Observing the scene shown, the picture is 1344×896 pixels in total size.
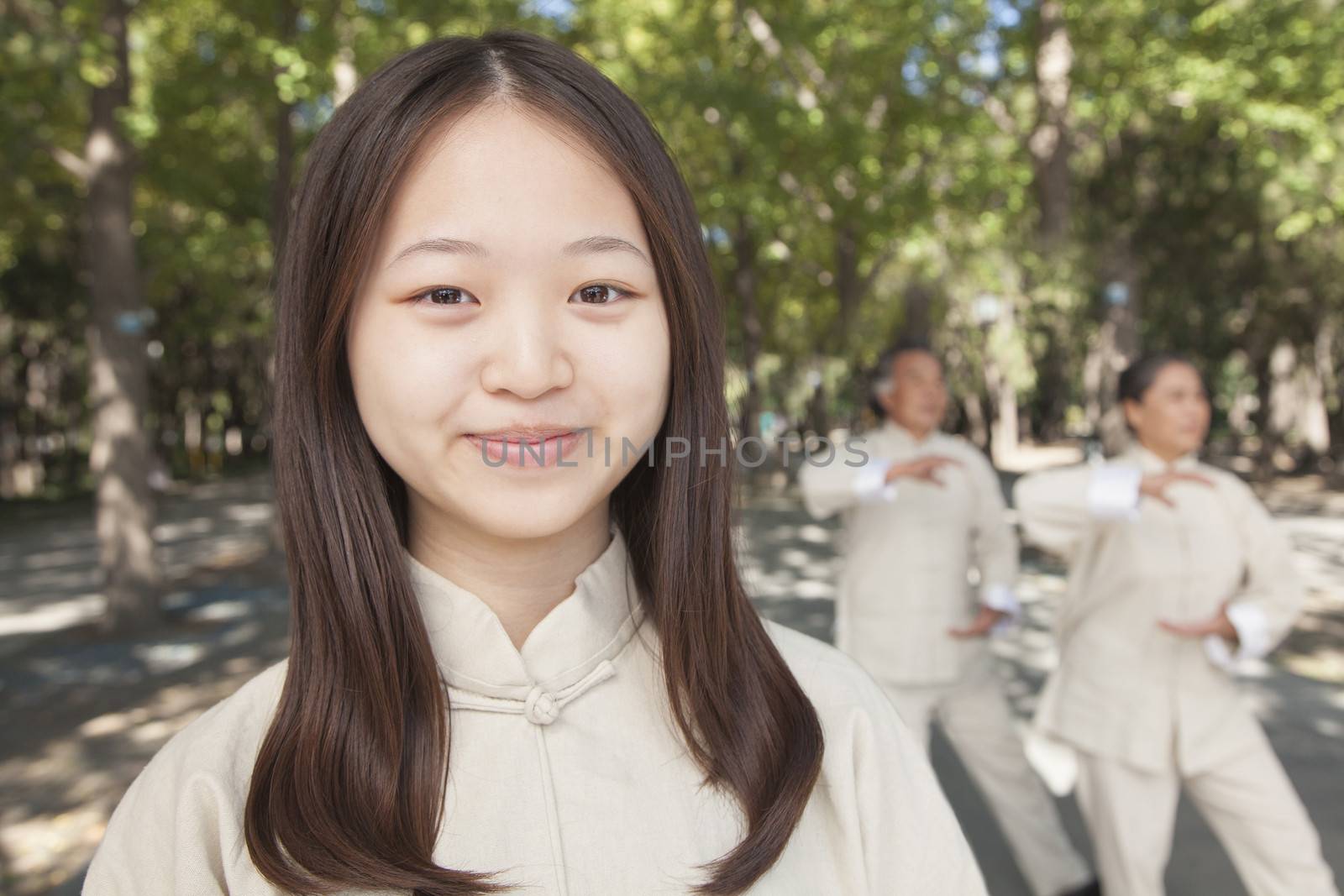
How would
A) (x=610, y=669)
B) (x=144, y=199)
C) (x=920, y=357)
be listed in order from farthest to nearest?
(x=144, y=199), (x=920, y=357), (x=610, y=669)

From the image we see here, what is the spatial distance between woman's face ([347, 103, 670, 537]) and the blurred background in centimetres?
103

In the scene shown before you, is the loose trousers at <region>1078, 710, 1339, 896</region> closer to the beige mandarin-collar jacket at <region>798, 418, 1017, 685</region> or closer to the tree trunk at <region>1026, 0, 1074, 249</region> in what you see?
the beige mandarin-collar jacket at <region>798, 418, 1017, 685</region>

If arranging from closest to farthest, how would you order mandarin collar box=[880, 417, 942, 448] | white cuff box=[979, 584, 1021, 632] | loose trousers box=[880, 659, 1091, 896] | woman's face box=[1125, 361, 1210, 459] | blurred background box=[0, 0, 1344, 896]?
1. woman's face box=[1125, 361, 1210, 459]
2. loose trousers box=[880, 659, 1091, 896]
3. white cuff box=[979, 584, 1021, 632]
4. mandarin collar box=[880, 417, 942, 448]
5. blurred background box=[0, 0, 1344, 896]

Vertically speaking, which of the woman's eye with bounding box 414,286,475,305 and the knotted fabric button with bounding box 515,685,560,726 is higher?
the woman's eye with bounding box 414,286,475,305

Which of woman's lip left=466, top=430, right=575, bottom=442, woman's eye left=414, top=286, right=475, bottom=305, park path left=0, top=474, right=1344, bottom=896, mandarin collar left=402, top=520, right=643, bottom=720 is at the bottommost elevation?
park path left=0, top=474, right=1344, bottom=896

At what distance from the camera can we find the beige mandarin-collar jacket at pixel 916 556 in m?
3.96

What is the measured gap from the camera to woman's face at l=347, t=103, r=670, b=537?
938 millimetres

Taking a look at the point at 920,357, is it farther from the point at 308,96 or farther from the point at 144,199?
the point at 144,199

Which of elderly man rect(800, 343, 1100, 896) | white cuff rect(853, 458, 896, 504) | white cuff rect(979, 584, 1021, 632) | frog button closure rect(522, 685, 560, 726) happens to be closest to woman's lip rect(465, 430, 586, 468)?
frog button closure rect(522, 685, 560, 726)

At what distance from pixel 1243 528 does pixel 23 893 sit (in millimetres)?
4606

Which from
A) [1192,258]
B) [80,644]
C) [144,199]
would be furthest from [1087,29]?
[144,199]

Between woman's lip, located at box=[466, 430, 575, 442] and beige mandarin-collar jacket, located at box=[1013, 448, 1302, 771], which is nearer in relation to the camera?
woman's lip, located at box=[466, 430, 575, 442]

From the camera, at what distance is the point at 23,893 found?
3.67 m

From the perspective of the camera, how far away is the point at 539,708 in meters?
1.07
